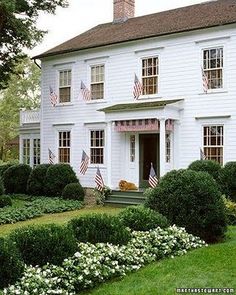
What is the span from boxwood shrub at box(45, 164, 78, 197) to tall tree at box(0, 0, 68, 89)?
17.0 feet

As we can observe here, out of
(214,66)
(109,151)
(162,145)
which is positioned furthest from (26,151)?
(214,66)

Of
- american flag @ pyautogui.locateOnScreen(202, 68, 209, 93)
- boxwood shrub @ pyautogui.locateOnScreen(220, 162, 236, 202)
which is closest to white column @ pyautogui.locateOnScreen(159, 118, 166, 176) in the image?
american flag @ pyautogui.locateOnScreen(202, 68, 209, 93)

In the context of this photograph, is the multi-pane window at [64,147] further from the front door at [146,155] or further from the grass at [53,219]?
the grass at [53,219]

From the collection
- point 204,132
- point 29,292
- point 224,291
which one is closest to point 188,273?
point 224,291

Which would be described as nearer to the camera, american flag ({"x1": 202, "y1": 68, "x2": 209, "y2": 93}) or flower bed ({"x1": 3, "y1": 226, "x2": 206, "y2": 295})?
flower bed ({"x1": 3, "y1": 226, "x2": 206, "y2": 295})

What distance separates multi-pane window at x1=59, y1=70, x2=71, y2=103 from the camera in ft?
77.7

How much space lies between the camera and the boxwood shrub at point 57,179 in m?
21.2

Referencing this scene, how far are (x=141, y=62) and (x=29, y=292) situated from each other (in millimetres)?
15584

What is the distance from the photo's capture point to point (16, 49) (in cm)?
2202

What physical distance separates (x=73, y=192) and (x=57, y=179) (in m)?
1.30

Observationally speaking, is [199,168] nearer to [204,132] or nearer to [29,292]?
[204,132]

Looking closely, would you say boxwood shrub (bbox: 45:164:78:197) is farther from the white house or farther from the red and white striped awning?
Answer: the red and white striped awning

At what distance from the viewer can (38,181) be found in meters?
22.1

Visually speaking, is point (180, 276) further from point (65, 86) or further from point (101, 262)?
point (65, 86)
